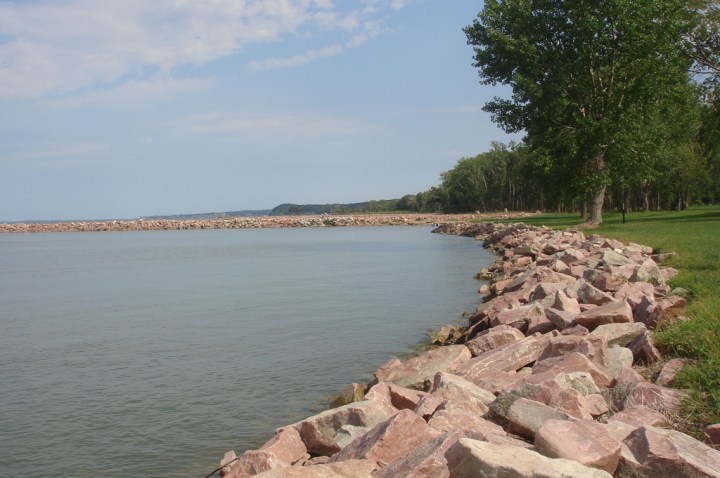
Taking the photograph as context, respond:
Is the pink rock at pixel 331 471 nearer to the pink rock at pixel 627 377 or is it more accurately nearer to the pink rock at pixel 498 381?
the pink rock at pixel 498 381

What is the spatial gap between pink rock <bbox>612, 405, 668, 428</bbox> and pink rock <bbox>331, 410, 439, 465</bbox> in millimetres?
1445

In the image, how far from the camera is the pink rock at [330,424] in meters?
5.96

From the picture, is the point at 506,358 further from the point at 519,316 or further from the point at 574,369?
the point at 519,316

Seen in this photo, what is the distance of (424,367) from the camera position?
26.7 ft

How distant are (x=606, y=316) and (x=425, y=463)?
17.6 feet

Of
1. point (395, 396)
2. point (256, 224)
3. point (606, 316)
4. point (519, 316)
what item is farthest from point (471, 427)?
point (256, 224)

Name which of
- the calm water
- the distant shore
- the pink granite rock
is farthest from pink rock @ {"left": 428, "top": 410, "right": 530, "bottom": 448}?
the distant shore

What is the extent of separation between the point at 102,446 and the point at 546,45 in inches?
1167

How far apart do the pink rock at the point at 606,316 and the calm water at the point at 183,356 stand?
120 inches

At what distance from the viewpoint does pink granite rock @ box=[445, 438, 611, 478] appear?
3861mm

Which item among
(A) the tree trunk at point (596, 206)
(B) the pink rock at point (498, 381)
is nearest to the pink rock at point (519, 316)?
(B) the pink rock at point (498, 381)

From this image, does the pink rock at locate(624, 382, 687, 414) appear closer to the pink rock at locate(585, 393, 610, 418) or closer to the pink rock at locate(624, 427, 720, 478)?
the pink rock at locate(585, 393, 610, 418)

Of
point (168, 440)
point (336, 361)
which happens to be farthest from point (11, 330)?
point (168, 440)

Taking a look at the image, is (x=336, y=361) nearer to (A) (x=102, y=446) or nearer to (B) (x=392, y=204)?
(A) (x=102, y=446)
